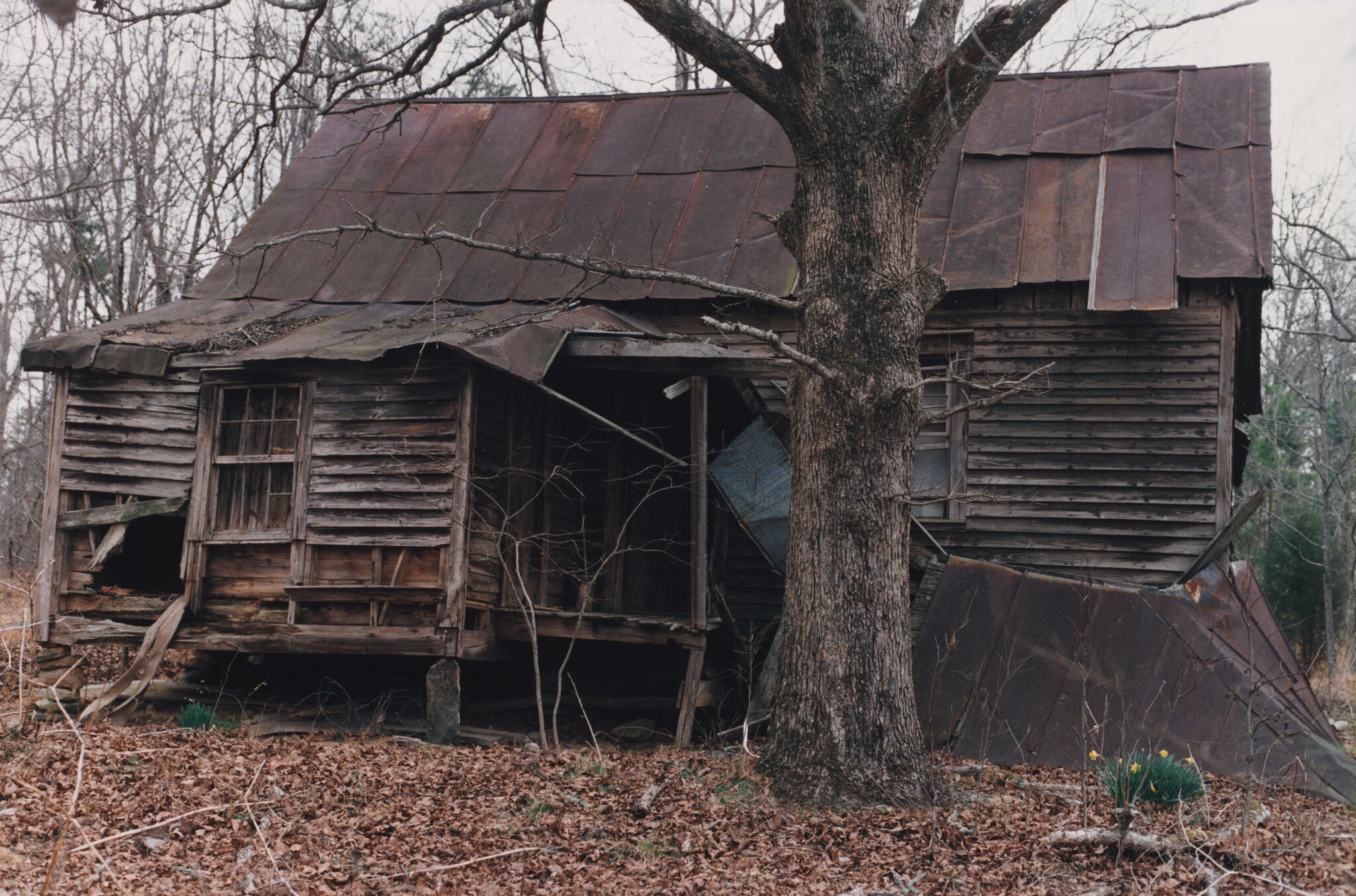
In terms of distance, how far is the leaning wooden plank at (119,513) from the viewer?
31.4ft

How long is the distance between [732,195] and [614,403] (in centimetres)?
269

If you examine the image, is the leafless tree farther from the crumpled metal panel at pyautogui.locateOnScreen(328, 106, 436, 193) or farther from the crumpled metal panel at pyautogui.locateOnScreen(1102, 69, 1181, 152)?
the crumpled metal panel at pyautogui.locateOnScreen(328, 106, 436, 193)

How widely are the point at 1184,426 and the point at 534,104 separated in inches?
339

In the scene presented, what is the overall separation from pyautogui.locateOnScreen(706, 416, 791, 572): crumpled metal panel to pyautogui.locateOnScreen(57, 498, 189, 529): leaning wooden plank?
16.1 feet

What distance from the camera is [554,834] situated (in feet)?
18.9

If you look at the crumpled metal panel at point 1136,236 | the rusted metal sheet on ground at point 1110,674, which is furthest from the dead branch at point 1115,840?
the crumpled metal panel at point 1136,236

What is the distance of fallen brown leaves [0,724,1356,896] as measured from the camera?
5.07 m

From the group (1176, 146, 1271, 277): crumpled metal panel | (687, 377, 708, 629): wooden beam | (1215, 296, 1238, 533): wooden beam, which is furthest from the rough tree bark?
(1215, 296, 1238, 533): wooden beam

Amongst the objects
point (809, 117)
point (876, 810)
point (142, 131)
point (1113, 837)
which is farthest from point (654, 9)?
point (142, 131)

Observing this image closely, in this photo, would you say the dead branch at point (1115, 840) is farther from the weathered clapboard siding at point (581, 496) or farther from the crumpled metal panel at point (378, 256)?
the crumpled metal panel at point (378, 256)

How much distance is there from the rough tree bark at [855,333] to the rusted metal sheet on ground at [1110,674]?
6.85 feet

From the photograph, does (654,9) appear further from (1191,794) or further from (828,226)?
(1191,794)

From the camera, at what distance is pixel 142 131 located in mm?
19953

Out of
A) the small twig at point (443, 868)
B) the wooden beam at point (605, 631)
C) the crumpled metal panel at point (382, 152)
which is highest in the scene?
the crumpled metal panel at point (382, 152)
